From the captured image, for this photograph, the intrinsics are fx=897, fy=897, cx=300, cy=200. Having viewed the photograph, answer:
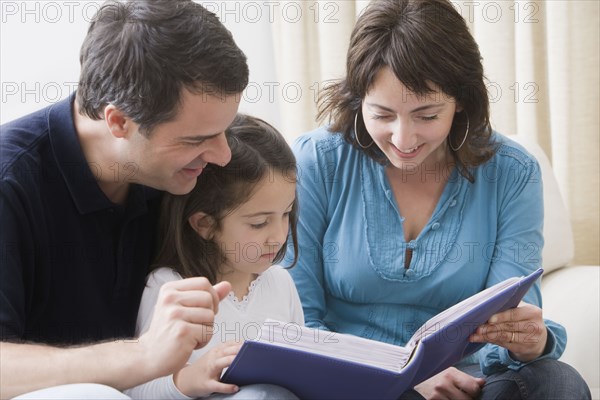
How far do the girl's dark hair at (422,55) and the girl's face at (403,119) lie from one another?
0.02 metres

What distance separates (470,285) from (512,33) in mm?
1060

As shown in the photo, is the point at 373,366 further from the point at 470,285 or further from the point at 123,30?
the point at 123,30

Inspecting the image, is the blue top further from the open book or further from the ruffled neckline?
the open book

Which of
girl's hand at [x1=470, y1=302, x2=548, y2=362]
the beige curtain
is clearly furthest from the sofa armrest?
the beige curtain

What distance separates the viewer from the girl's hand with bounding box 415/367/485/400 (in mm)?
1646

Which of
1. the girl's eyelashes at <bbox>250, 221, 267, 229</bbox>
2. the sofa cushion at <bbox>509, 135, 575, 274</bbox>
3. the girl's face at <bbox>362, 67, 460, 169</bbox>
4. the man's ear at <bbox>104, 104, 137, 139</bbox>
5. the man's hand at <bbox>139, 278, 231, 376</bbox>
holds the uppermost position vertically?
the man's ear at <bbox>104, 104, 137, 139</bbox>

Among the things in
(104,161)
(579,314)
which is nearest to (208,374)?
(104,161)

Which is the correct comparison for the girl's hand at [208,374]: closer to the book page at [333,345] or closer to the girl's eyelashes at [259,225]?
the book page at [333,345]

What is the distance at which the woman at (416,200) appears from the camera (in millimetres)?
1649

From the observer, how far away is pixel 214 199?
156 cm

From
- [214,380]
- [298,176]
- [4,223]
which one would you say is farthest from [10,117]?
[214,380]

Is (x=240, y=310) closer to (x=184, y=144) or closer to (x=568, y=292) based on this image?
(x=184, y=144)

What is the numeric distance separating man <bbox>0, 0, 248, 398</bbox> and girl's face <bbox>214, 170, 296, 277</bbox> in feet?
0.44

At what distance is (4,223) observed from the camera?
1305 millimetres
